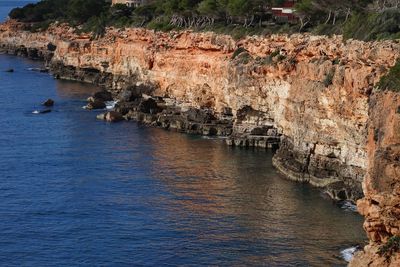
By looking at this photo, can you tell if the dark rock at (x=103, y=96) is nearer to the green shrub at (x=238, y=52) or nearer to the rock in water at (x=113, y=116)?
the rock in water at (x=113, y=116)

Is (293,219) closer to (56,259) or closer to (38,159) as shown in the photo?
(56,259)

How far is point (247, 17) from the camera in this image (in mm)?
78375

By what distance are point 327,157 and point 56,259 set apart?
20733 mm

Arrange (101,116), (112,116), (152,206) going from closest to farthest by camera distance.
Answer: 1. (152,206)
2. (112,116)
3. (101,116)

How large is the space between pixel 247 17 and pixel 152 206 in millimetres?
36182

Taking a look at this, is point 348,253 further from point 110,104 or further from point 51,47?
point 51,47

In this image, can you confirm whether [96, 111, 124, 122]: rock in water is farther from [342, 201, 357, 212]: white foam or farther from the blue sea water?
[342, 201, 357, 212]: white foam

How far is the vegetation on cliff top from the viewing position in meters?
53.5

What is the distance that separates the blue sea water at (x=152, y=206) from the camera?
1533 inches

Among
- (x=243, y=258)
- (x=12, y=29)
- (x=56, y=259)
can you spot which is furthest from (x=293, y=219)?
(x=12, y=29)

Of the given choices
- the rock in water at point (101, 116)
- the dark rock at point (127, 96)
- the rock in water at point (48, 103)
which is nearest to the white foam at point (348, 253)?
the rock in water at point (101, 116)

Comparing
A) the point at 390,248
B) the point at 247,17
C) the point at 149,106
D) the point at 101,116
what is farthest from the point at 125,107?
the point at 390,248

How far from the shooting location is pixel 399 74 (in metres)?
38.3

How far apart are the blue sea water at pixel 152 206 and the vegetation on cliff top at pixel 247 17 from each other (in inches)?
457
